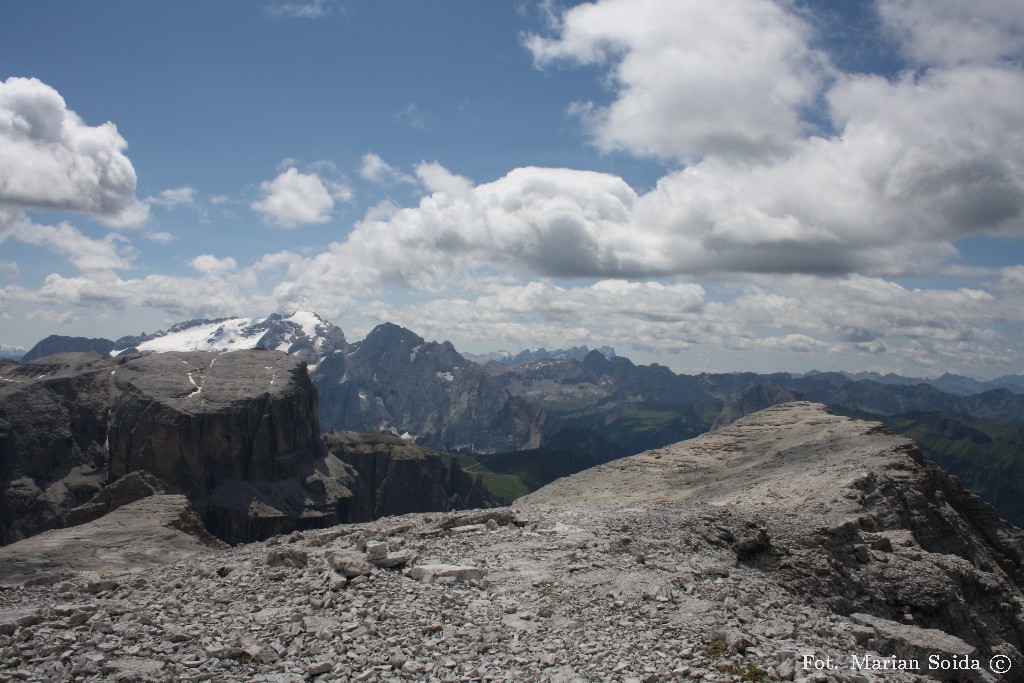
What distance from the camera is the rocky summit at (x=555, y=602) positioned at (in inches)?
549

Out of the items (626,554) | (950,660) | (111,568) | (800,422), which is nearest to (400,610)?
(626,554)

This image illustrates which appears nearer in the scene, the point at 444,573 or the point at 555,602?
the point at 555,602

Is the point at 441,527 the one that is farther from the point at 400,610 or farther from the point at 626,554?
the point at 400,610

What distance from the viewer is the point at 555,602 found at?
17.4 m

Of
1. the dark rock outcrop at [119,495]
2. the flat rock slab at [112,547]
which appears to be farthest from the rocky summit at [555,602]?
the dark rock outcrop at [119,495]

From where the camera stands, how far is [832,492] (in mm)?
32750

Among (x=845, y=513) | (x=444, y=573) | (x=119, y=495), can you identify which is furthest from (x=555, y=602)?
(x=119, y=495)

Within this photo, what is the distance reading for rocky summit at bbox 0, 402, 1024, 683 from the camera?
13.9 meters

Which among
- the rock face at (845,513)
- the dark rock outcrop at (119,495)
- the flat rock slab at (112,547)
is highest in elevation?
the rock face at (845,513)

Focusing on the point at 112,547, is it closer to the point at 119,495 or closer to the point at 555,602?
the point at 555,602

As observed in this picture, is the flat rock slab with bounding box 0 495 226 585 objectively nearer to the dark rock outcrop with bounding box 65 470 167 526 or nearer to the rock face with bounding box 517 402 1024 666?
the rock face with bounding box 517 402 1024 666

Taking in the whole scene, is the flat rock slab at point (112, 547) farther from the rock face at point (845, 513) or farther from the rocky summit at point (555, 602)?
the rock face at point (845, 513)

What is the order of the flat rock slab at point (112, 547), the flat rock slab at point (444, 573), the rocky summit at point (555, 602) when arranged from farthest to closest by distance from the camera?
the flat rock slab at point (112, 547)
the flat rock slab at point (444, 573)
the rocky summit at point (555, 602)

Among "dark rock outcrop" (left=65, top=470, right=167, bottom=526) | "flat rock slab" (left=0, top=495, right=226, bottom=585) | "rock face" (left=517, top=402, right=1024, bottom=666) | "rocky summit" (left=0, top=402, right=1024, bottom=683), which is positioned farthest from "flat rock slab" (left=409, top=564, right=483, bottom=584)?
"dark rock outcrop" (left=65, top=470, right=167, bottom=526)
